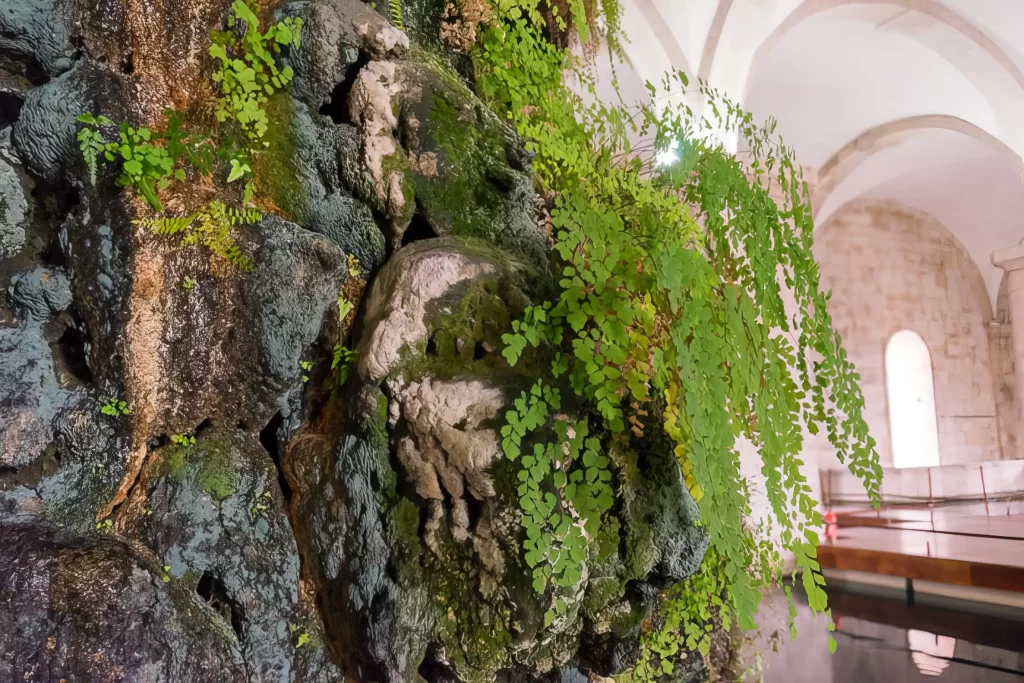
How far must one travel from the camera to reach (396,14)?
8.09 feet

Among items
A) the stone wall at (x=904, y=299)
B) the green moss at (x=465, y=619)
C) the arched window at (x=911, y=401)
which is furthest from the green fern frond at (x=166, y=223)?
the arched window at (x=911, y=401)

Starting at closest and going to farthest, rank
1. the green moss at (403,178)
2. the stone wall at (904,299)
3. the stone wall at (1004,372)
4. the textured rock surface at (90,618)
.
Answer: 1. the textured rock surface at (90,618)
2. the green moss at (403,178)
3. the stone wall at (1004,372)
4. the stone wall at (904,299)

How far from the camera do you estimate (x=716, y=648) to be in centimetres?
294

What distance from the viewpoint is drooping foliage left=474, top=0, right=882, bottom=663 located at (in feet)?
5.49

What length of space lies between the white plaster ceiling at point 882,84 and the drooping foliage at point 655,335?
3078 millimetres

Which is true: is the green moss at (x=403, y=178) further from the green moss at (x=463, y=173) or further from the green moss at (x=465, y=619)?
the green moss at (x=465, y=619)

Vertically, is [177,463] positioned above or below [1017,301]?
below

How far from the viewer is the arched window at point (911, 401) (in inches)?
380

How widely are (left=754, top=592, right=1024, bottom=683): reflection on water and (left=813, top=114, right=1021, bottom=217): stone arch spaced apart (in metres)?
4.88

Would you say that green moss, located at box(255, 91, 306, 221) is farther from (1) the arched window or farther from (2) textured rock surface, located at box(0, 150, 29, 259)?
(1) the arched window

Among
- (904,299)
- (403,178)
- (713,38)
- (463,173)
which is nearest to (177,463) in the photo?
(403,178)

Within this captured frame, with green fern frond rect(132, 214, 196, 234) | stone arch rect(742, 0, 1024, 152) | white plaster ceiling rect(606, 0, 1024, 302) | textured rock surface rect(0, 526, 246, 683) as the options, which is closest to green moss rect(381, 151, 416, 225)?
green fern frond rect(132, 214, 196, 234)

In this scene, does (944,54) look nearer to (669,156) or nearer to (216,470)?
(669,156)

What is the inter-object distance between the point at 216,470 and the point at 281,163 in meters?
0.94
